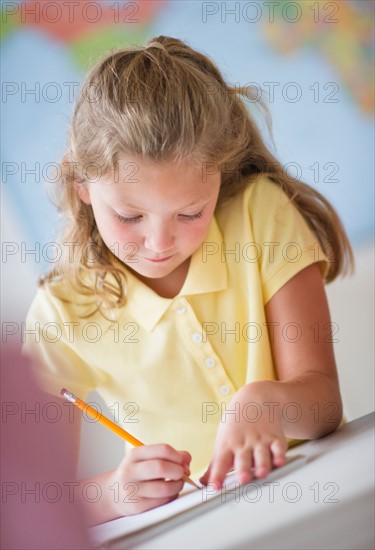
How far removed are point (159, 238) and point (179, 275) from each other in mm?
165

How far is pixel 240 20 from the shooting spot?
1.45 meters

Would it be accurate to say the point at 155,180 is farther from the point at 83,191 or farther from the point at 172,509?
the point at 172,509

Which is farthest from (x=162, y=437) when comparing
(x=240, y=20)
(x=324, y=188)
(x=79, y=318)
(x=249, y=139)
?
(x=240, y=20)

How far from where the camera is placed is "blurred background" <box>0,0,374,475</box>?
1445 millimetres

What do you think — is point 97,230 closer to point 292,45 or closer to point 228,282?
point 228,282

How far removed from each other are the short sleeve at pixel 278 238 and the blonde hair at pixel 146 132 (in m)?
0.02

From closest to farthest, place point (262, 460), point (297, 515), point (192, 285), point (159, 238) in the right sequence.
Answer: point (297, 515) < point (262, 460) < point (159, 238) < point (192, 285)

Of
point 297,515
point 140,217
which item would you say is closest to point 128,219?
point 140,217

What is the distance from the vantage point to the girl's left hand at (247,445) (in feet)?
2.32

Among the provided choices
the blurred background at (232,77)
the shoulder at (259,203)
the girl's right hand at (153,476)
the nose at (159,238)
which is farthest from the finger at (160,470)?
the blurred background at (232,77)

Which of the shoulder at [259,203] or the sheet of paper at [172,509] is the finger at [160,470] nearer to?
the sheet of paper at [172,509]

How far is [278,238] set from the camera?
958 millimetres

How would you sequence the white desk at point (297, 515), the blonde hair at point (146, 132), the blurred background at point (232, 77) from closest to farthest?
the white desk at point (297, 515) → the blonde hair at point (146, 132) → the blurred background at point (232, 77)

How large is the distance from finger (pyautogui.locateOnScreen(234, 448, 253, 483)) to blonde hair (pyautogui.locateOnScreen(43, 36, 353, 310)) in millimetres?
283
